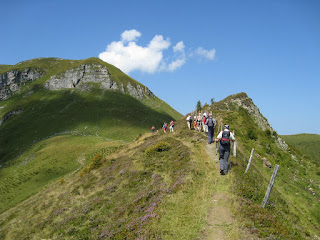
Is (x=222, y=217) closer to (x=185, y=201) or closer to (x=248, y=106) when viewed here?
(x=185, y=201)

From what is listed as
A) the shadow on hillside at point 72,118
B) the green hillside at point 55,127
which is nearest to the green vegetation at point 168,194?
the green hillside at point 55,127

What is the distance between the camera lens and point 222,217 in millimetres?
10383

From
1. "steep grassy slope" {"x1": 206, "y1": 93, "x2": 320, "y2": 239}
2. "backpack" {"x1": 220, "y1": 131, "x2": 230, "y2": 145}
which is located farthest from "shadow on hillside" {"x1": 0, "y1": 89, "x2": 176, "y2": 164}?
"backpack" {"x1": 220, "y1": 131, "x2": 230, "y2": 145}

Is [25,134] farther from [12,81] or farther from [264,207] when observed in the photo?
[264,207]

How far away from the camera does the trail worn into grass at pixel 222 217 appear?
358 inches

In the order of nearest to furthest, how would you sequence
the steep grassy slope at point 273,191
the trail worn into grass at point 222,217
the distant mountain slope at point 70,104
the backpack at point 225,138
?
1. the trail worn into grass at point 222,217
2. the steep grassy slope at point 273,191
3. the backpack at point 225,138
4. the distant mountain slope at point 70,104

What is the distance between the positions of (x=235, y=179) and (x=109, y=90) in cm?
13255

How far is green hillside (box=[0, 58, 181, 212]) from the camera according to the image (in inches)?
2004

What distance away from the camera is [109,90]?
139m

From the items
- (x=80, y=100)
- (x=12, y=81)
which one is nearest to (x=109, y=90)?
(x=80, y=100)

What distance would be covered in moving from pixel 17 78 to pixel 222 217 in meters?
184

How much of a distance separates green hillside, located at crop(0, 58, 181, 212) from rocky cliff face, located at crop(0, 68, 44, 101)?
5.30 m

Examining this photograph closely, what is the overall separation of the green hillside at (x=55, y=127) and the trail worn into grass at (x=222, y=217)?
40582mm

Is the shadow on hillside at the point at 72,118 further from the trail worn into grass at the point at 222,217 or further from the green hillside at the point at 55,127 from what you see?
the trail worn into grass at the point at 222,217
